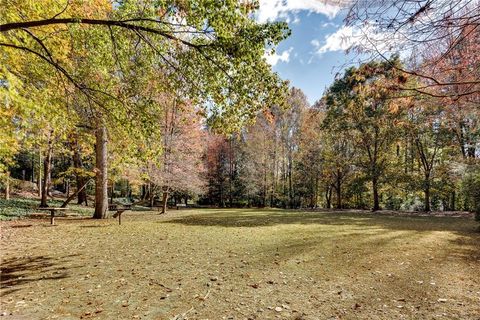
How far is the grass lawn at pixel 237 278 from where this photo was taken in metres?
3.55

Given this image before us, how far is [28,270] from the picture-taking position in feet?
16.6

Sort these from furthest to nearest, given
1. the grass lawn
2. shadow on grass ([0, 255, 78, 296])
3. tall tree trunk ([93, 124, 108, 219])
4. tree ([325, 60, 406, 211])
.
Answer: tree ([325, 60, 406, 211]) < tall tree trunk ([93, 124, 108, 219]) < shadow on grass ([0, 255, 78, 296]) < the grass lawn

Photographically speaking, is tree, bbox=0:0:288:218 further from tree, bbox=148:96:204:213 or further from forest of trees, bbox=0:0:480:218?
tree, bbox=148:96:204:213

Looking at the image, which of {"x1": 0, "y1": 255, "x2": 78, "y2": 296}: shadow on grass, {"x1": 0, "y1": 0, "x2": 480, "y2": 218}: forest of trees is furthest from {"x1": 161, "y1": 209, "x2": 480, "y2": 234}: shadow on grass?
{"x1": 0, "y1": 255, "x2": 78, "y2": 296}: shadow on grass

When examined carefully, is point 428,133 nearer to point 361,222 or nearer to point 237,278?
point 361,222

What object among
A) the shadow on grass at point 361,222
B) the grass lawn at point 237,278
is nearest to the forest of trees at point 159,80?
the shadow on grass at point 361,222

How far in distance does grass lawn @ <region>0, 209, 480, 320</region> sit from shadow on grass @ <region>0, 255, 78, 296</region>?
0.05 feet

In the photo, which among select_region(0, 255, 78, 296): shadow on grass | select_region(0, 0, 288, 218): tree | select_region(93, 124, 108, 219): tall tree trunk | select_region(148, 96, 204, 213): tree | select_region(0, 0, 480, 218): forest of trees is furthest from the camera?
select_region(148, 96, 204, 213): tree

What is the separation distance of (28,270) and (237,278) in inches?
154

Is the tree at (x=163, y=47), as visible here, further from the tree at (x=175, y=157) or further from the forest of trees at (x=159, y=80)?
the tree at (x=175, y=157)

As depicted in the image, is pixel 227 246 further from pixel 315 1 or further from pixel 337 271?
pixel 315 1

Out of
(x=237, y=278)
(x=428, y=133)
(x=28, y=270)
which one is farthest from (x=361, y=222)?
(x=428, y=133)

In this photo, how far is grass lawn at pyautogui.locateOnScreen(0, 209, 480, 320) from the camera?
11.6ft

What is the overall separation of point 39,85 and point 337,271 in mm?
9093
